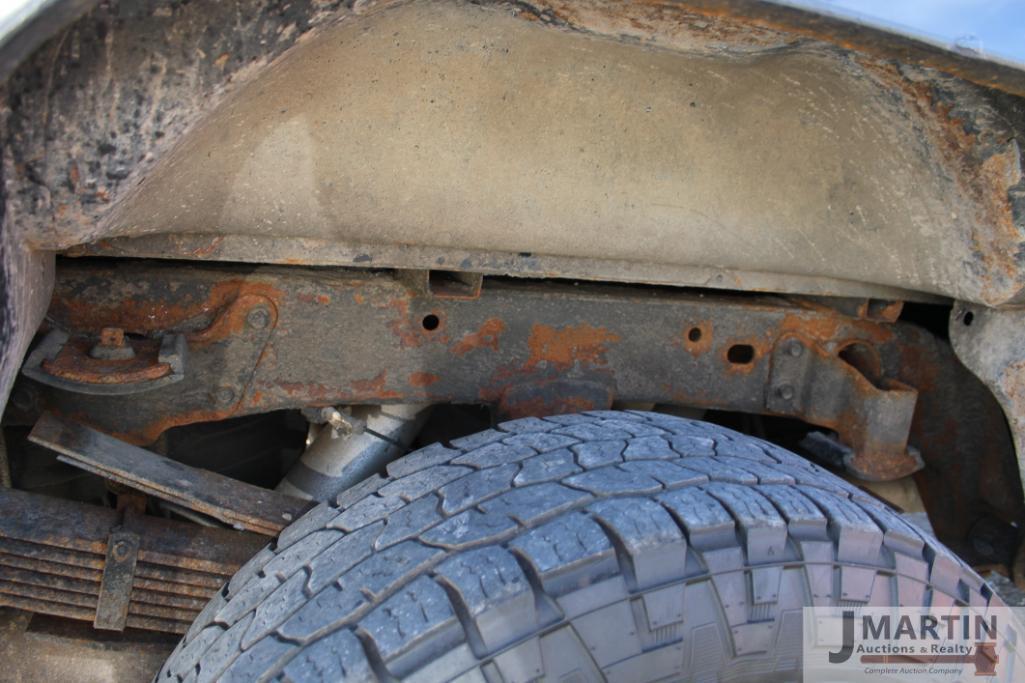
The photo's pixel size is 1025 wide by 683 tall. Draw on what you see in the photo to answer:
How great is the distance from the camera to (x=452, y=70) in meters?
1.25

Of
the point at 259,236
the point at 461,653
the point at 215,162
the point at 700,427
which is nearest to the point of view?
the point at 461,653

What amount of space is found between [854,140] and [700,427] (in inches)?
21.2

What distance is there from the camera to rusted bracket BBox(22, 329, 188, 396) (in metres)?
1.36

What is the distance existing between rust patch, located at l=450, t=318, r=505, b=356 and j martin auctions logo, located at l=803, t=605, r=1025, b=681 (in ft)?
2.41

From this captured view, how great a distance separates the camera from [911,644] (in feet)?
4.37

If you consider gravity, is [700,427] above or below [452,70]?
below

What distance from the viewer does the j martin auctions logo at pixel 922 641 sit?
1299 millimetres

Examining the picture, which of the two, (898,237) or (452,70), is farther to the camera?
(898,237)

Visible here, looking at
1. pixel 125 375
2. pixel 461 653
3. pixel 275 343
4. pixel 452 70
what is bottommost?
pixel 461 653

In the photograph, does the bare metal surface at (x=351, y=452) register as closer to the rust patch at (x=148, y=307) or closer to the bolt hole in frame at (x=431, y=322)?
the bolt hole in frame at (x=431, y=322)

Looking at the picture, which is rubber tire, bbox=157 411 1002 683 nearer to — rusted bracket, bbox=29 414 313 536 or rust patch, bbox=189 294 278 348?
rusted bracket, bbox=29 414 313 536

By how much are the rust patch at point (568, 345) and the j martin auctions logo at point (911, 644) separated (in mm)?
658

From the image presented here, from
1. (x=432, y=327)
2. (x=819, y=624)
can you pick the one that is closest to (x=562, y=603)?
(x=819, y=624)

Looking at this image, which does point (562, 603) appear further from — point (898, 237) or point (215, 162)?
point (898, 237)
